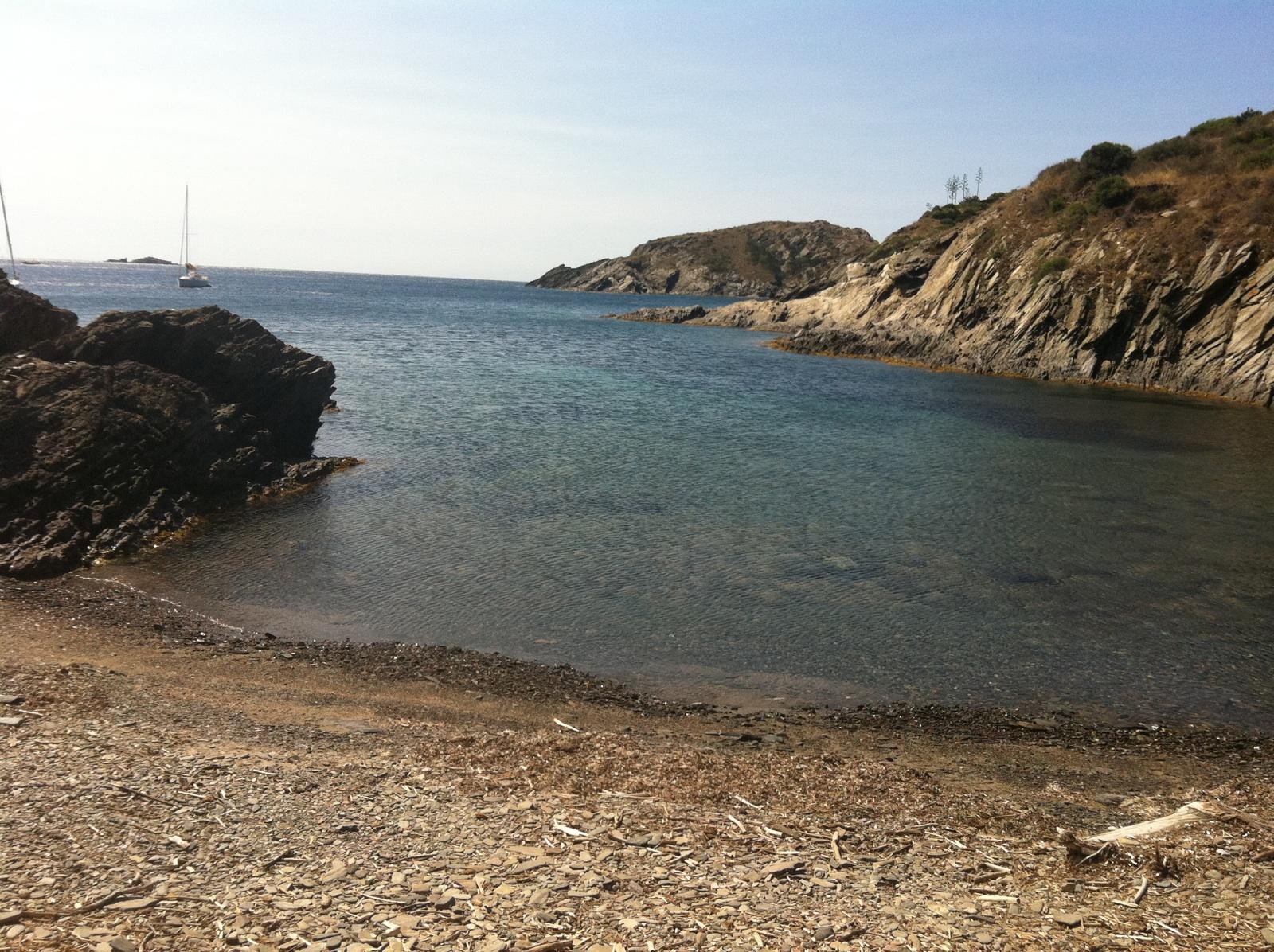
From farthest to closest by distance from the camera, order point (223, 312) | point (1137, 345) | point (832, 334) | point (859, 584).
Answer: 1. point (832, 334)
2. point (1137, 345)
3. point (223, 312)
4. point (859, 584)

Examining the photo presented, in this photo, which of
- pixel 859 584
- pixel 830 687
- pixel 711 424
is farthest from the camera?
pixel 711 424

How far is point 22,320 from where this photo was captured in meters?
25.3

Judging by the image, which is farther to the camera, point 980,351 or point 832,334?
point 832,334

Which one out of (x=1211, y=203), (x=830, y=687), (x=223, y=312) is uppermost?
(x=1211, y=203)

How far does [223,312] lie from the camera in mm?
30938

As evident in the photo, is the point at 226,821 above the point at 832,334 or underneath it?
underneath

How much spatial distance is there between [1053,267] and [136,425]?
6094cm

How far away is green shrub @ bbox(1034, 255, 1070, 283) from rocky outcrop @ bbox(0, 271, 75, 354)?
6119cm

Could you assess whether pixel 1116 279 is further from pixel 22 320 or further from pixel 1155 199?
pixel 22 320

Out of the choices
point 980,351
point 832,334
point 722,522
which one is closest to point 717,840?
point 722,522

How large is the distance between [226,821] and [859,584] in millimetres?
14136

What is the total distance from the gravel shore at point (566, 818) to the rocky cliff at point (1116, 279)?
48.9 m

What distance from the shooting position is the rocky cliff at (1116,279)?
52312 mm

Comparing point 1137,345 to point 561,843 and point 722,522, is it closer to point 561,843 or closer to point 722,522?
point 722,522
